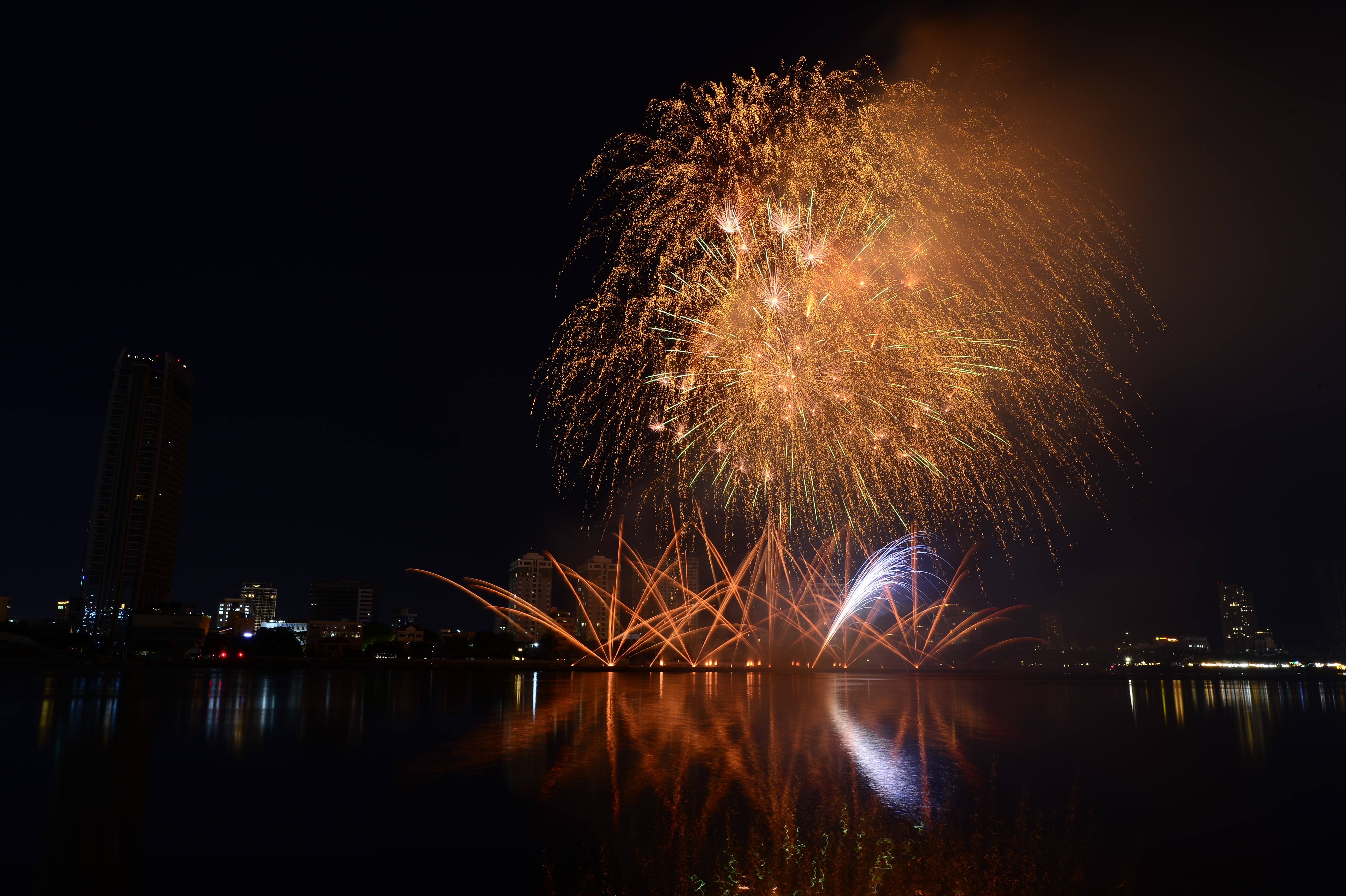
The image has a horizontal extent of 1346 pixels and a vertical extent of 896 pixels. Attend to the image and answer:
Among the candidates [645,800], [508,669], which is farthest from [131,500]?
[645,800]

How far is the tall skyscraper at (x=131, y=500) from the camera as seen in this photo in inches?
5182

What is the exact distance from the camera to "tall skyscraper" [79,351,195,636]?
13162cm

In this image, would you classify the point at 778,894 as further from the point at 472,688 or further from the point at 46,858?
the point at 472,688

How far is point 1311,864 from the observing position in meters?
11.2

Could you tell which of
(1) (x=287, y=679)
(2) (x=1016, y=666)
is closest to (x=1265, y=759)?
(1) (x=287, y=679)

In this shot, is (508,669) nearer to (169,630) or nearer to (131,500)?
(169,630)

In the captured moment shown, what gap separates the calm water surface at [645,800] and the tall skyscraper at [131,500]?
12476 cm

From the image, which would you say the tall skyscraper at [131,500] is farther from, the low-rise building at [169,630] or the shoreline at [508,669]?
the shoreline at [508,669]

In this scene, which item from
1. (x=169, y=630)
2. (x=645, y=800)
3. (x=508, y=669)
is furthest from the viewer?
(x=169, y=630)

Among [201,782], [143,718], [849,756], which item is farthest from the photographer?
[143,718]

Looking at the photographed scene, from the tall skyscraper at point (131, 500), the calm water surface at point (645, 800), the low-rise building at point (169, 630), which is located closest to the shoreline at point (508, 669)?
→ the low-rise building at point (169, 630)

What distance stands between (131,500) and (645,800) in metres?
156

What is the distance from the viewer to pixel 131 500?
440 ft

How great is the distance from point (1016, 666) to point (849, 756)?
136 m
